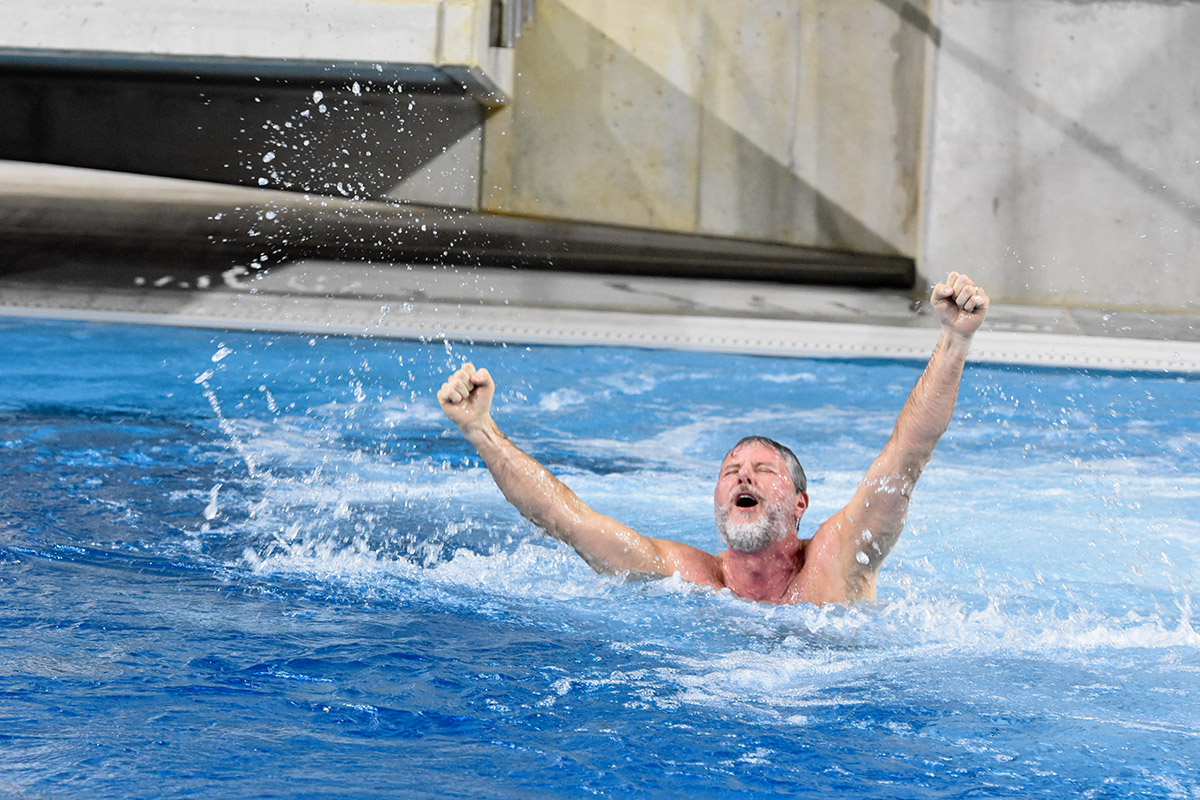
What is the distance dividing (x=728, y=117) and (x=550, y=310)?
2.12 meters

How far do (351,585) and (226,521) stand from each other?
71 cm

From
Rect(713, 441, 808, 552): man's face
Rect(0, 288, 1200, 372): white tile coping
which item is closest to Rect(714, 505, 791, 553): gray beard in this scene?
Rect(713, 441, 808, 552): man's face

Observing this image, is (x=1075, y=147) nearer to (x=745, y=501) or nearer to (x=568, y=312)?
(x=568, y=312)

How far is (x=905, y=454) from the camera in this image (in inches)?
94.6

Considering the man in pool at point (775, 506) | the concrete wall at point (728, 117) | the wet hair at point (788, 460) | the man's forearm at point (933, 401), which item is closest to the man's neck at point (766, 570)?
the man in pool at point (775, 506)

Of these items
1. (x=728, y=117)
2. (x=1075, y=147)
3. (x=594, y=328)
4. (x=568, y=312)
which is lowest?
(x=594, y=328)

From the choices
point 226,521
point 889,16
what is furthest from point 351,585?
point 889,16

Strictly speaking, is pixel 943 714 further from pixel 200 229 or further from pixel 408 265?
pixel 200 229

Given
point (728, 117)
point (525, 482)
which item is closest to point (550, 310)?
point (728, 117)

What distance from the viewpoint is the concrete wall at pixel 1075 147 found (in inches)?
294

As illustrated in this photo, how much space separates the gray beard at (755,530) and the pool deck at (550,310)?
410 centimetres

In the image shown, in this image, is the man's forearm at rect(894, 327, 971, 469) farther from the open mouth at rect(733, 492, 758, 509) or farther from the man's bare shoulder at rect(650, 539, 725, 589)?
the man's bare shoulder at rect(650, 539, 725, 589)

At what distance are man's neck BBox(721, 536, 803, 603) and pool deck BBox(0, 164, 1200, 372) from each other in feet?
13.1

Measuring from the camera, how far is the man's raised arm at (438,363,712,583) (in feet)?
8.87
